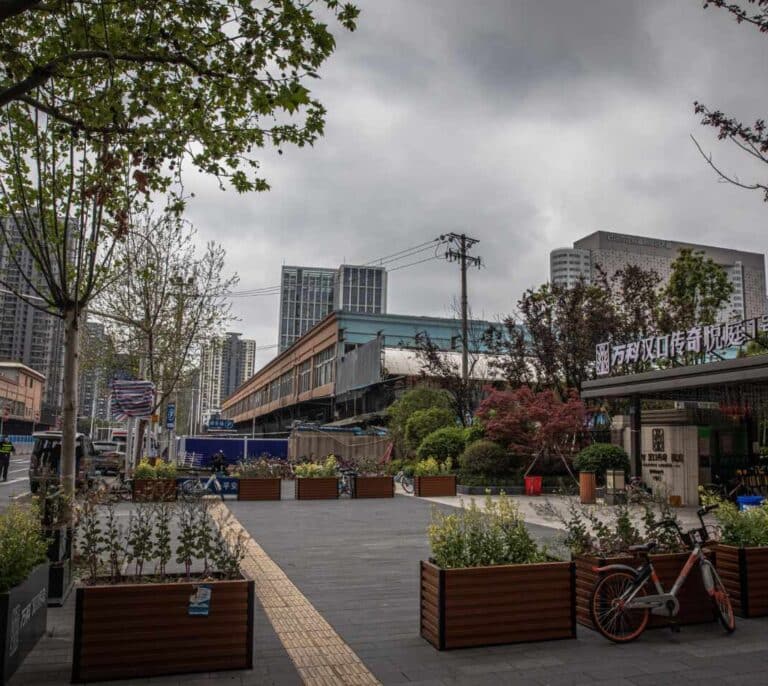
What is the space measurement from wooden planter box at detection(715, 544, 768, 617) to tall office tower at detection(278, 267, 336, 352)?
65.5 metres

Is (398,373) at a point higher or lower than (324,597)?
higher

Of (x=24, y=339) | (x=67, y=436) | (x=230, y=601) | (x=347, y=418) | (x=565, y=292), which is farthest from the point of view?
(x=24, y=339)

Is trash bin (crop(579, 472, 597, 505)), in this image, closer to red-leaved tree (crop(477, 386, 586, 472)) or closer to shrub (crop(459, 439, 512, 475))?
red-leaved tree (crop(477, 386, 586, 472))

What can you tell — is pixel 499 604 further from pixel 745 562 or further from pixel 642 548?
pixel 745 562

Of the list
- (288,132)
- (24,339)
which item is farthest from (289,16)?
(24,339)

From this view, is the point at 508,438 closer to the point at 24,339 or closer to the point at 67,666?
the point at 67,666

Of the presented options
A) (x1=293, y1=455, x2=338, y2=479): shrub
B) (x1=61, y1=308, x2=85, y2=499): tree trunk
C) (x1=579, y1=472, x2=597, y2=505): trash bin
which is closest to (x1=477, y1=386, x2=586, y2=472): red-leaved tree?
(x1=579, y1=472, x2=597, y2=505): trash bin

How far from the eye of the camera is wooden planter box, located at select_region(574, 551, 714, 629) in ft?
21.1

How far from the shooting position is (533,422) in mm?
24578

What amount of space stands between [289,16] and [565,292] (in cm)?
2585

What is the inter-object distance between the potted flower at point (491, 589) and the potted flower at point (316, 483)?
15574 millimetres

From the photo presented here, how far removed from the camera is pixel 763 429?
21.4 m

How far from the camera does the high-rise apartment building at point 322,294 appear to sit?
64562mm

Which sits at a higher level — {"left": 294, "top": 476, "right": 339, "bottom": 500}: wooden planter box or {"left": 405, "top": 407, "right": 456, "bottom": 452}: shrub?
{"left": 405, "top": 407, "right": 456, "bottom": 452}: shrub
